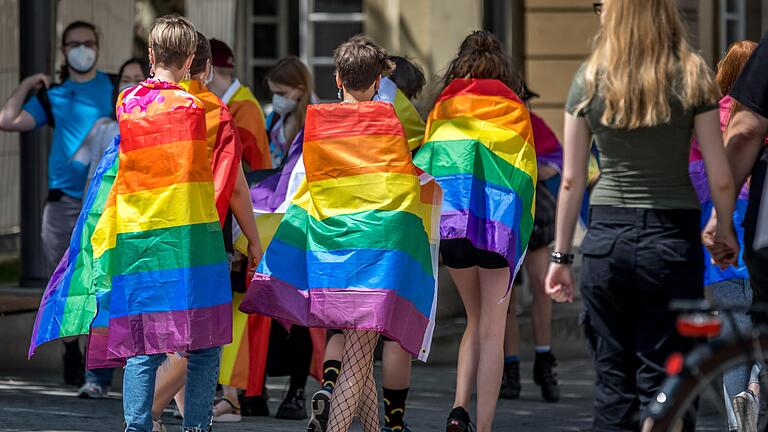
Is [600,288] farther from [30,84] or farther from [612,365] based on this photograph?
[30,84]

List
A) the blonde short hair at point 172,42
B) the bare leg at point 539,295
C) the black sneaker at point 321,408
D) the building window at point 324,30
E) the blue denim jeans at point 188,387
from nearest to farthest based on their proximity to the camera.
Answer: the blue denim jeans at point 188,387 → the blonde short hair at point 172,42 → the black sneaker at point 321,408 → the bare leg at point 539,295 → the building window at point 324,30

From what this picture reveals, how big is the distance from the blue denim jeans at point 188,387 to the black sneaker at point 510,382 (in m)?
3.42

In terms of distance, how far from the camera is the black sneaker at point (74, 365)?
954 centimetres

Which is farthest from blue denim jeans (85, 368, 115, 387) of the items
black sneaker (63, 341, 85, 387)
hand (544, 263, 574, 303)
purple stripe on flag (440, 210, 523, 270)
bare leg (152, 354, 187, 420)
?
hand (544, 263, 574, 303)

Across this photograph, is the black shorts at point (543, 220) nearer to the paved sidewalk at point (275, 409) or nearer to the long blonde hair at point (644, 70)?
the paved sidewalk at point (275, 409)

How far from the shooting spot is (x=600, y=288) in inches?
216

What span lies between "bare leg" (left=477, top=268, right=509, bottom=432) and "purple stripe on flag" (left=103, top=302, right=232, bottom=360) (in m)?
1.43

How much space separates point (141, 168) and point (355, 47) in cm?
108

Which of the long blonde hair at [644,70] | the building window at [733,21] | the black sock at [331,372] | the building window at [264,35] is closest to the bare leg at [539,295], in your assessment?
the black sock at [331,372]

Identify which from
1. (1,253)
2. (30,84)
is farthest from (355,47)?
(1,253)

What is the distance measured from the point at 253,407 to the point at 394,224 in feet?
7.69

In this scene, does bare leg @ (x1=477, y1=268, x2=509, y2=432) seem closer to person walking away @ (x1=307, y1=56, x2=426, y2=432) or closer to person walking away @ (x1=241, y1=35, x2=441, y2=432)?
person walking away @ (x1=307, y1=56, x2=426, y2=432)

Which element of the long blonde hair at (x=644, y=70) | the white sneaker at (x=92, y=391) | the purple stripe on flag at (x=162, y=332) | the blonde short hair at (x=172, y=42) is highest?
the blonde short hair at (x=172, y=42)

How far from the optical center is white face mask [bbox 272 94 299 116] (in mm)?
8906
